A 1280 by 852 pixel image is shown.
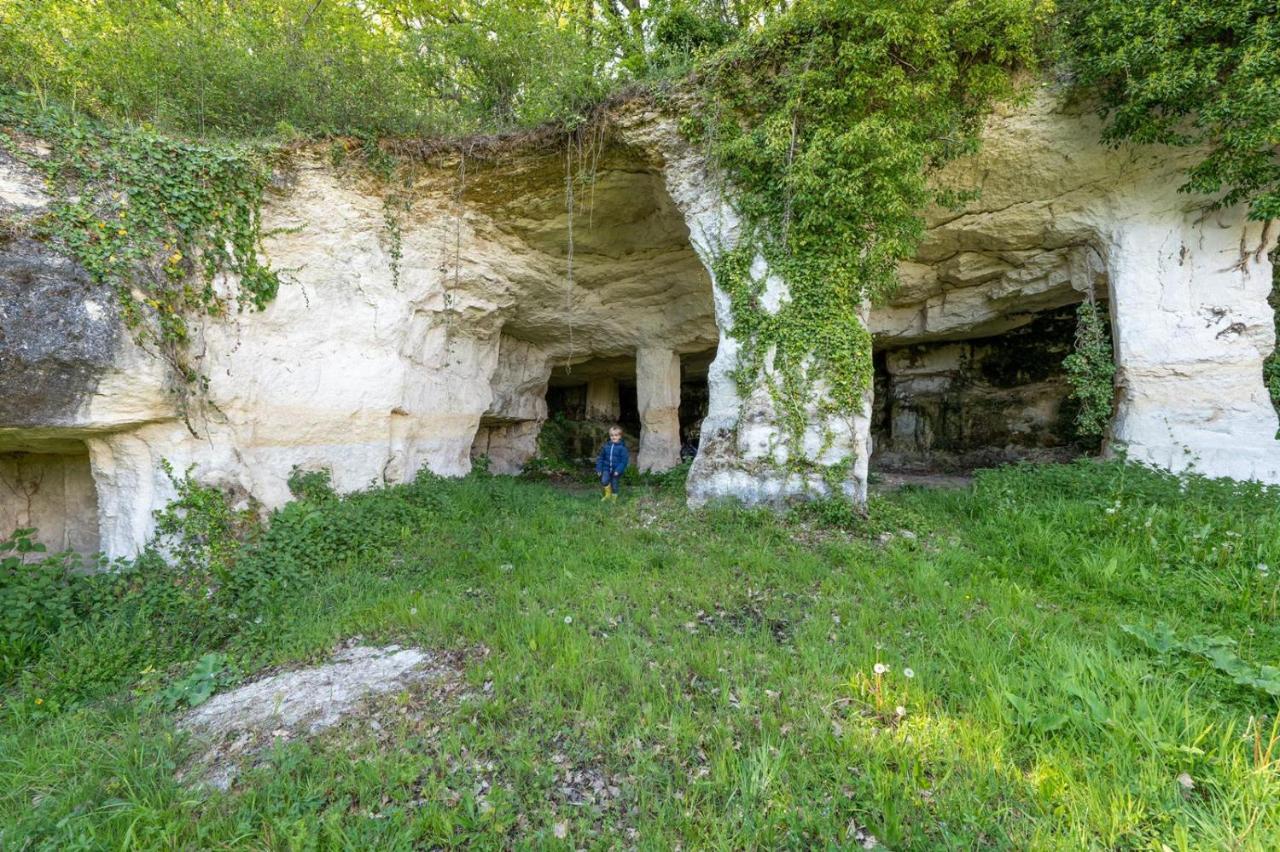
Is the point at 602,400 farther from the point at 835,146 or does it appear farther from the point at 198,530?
the point at 198,530

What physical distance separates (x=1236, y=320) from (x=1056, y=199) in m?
2.44

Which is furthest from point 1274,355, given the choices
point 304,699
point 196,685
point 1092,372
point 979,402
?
point 196,685

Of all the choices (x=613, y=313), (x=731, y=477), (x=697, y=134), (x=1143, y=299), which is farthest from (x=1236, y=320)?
(x=613, y=313)

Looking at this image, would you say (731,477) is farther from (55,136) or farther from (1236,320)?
(55,136)

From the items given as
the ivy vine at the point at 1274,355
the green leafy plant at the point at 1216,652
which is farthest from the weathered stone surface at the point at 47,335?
the ivy vine at the point at 1274,355

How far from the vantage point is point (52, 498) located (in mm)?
5789

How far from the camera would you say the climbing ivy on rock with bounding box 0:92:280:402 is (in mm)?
4273

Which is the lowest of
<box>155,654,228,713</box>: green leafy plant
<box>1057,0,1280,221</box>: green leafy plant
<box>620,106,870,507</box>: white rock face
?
<box>155,654,228,713</box>: green leafy plant

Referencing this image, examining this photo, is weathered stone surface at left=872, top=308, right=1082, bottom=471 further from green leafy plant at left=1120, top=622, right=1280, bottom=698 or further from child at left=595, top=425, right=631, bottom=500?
green leafy plant at left=1120, top=622, right=1280, bottom=698

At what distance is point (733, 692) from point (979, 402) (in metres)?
11.3

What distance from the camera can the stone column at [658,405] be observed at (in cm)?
1103

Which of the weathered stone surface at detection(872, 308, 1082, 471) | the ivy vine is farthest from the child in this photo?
the ivy vine

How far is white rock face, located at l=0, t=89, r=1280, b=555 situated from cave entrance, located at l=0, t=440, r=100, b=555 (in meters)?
0.05

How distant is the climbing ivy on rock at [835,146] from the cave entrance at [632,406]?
5197 mm
